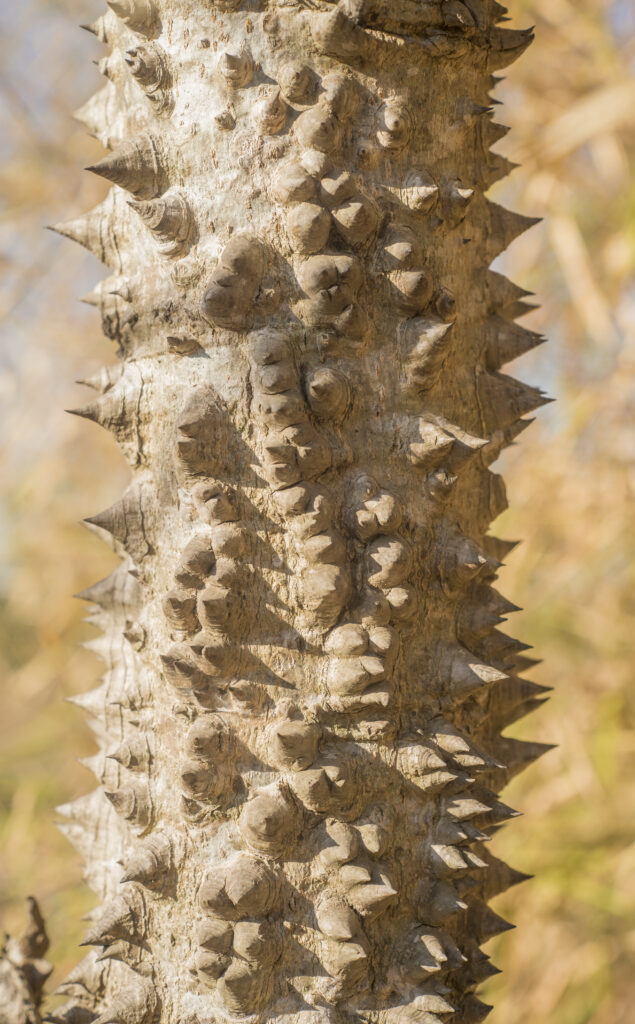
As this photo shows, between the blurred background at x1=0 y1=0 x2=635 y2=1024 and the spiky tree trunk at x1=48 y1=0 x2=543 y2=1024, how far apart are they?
1.12 m

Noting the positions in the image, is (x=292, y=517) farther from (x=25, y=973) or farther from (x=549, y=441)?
(x=549, y=441)

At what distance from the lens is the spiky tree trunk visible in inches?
20.2

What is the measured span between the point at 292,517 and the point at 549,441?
1395 mm

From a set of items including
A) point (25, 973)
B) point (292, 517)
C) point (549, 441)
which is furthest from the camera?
point (549, 441)

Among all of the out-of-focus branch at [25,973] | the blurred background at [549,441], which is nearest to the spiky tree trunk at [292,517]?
the out-of-focus branch at [25,973]

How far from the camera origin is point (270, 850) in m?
0.51

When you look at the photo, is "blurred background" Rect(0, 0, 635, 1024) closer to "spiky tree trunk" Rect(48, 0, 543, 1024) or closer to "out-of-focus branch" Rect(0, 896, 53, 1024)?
"out-of-focus branch" Rect(0, 896, 53, 1024)

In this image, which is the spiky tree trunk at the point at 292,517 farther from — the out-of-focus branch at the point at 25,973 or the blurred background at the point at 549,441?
the blurred background at the point at 549,441

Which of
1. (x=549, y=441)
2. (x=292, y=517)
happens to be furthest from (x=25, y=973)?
(x=549, y=441)

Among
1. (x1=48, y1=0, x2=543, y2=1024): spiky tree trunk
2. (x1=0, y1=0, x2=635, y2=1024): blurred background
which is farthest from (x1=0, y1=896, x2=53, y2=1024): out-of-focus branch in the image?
(x1=0, y1=0, x2=635, y2=1024): blurred background

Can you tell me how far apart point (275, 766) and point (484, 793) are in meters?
0.16

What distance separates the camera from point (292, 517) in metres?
0.52

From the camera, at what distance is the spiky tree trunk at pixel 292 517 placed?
51 centimetres

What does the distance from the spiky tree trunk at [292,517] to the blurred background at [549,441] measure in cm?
112
